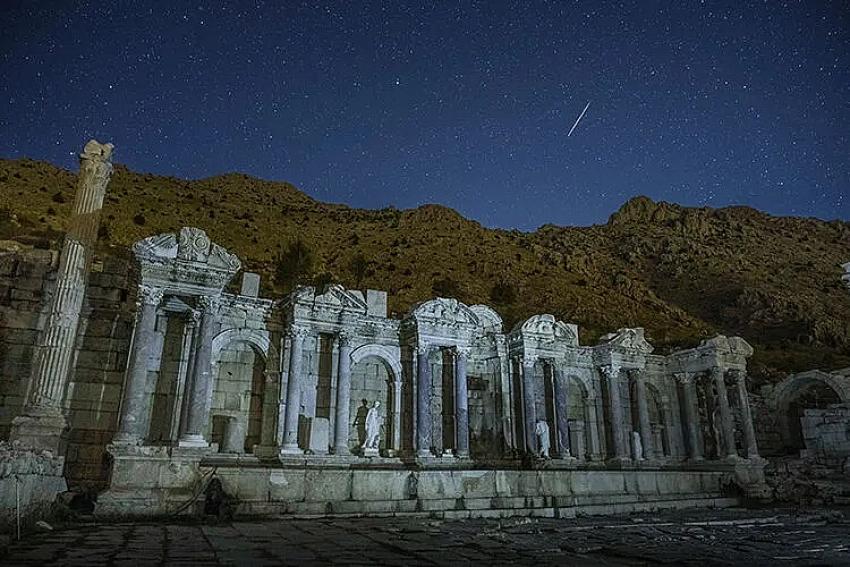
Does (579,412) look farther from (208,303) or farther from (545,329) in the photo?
(208,303)

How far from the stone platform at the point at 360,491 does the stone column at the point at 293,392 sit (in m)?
2.06

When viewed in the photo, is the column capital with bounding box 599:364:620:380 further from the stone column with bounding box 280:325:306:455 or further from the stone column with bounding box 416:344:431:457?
the stone column with bounding box 280:325:306:455

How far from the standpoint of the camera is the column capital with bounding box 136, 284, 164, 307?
49.6 ft

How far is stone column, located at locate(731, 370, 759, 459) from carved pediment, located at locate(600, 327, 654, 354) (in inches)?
149

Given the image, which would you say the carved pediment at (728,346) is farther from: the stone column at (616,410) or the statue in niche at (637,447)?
the statue in niche at (637,447)

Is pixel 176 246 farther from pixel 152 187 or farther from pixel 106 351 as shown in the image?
pixel 152 187

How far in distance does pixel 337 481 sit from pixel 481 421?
10.4m

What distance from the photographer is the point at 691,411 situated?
83.6ft

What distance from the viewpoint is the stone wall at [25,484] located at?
→ 7656 millimetres

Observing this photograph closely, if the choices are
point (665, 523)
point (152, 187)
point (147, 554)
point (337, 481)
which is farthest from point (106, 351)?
point (152, 187)

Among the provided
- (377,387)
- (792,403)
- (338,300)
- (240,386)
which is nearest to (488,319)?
(377,387)

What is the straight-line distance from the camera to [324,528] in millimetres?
9977

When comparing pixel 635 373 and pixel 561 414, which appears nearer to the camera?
pixel 561 414

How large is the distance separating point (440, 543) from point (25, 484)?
252 inches
